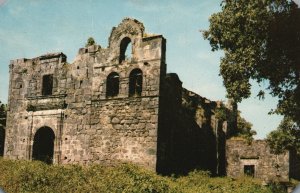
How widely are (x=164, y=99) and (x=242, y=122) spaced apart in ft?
45.9

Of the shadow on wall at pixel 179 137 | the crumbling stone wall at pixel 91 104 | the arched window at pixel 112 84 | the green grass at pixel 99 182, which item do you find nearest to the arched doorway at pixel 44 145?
the crumbling stone wall at pixel 91 104

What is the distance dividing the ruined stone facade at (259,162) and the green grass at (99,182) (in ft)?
20.5

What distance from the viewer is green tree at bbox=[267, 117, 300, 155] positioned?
47.0 ft

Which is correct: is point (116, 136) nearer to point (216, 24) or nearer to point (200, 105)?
point (216, 24)

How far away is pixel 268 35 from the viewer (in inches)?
535

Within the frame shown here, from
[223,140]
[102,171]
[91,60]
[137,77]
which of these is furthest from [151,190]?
[223,140]

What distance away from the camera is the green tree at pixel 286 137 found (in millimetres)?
14320

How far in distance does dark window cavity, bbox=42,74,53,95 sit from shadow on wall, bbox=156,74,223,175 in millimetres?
6105

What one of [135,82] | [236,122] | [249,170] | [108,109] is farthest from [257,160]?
[108,109]

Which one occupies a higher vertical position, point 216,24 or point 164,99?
point 216,24

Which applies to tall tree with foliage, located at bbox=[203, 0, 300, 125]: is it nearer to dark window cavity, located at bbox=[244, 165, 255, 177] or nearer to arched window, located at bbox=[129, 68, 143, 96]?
arched window, located at bbox=[129, 68, 143, 96]

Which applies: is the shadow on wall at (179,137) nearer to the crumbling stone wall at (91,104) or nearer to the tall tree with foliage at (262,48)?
the crumbling stone wall at (91,104)

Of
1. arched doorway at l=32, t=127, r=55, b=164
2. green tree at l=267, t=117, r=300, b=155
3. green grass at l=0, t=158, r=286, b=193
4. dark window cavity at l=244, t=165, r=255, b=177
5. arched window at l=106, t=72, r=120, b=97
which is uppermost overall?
arched window at l=106, t=72, r=120, b=97

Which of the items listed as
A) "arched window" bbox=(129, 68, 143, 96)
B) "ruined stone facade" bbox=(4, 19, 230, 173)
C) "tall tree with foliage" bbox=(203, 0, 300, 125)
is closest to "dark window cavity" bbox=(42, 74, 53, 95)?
"ruined stone facade" bbox=(4, 19, 230, 173)
